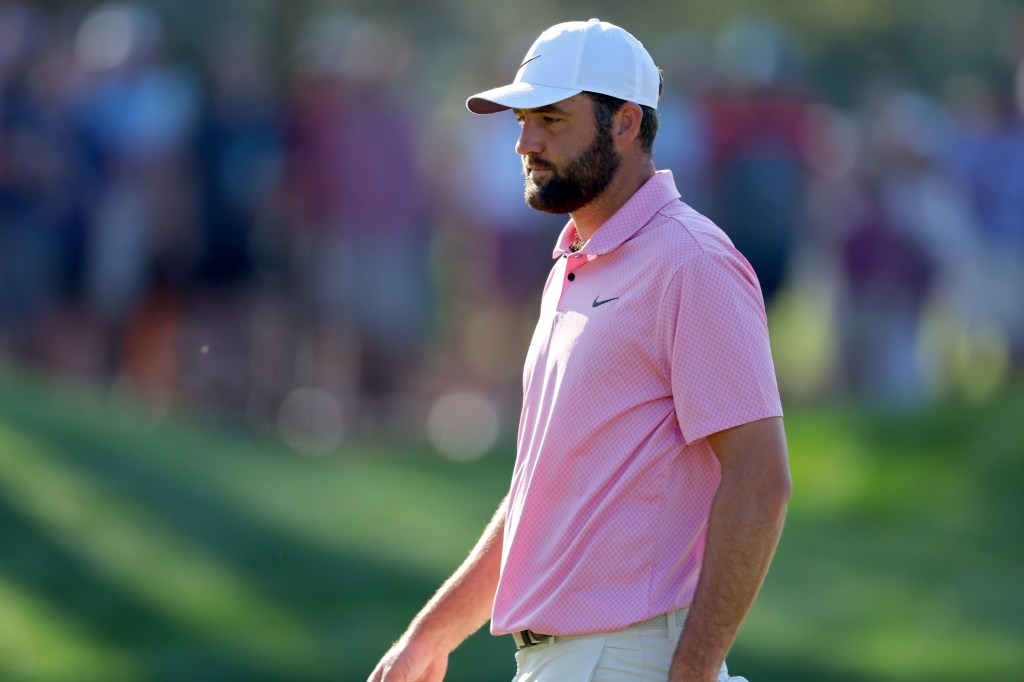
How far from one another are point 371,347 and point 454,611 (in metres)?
8.83

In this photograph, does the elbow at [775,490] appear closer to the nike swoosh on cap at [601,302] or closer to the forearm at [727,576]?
the forearm at [727,576]

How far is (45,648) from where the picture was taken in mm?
10094

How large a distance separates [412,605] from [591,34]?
260 inches

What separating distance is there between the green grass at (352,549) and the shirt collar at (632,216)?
5.83m

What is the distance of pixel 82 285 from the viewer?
12.9 m

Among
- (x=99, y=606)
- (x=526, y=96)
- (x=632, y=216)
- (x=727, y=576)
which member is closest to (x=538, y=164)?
(x=526, y=96)

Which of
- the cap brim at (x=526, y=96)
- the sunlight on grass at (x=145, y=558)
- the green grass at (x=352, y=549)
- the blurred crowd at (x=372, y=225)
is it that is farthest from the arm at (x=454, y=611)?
the blurred crowd at (x=372, y=225)

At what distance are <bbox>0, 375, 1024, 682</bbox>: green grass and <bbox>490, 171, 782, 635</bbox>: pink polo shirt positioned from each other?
5.73m

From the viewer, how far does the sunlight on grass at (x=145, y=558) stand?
1039 cm

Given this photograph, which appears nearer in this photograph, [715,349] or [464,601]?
[715,349]

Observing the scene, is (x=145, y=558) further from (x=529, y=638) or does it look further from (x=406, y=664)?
(x=529, y=638)

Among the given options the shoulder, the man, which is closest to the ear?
the man

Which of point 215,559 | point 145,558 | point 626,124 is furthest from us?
point 215,559

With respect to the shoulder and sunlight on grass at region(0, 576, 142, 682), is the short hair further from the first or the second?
sunlight on grass at region(0, 576, 142, 682)
